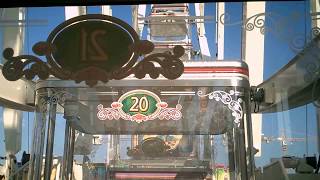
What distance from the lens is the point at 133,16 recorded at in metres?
2.31

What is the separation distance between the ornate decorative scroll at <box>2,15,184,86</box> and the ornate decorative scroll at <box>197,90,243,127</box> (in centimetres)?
27

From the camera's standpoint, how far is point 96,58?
7.41 feet

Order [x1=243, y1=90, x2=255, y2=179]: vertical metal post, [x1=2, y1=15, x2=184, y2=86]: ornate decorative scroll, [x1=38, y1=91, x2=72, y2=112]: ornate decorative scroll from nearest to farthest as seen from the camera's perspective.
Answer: [x1=2, y1=15, x2=184, y2=86]: ornate decorative scroll, [x1=243, y1=90, x2=255, y2=179]: vertical metal post, [x1=38, y1=91, x2=72, y2=112]: ornate decorative scroll

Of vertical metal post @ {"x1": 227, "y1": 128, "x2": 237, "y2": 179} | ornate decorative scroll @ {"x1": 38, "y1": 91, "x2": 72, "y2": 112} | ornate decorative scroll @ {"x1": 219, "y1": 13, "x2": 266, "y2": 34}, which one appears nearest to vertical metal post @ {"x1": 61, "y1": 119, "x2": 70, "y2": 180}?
ornate decorative scroll @ {"x1": 38, "y1": 91, "x2": 72, "y2": 112}

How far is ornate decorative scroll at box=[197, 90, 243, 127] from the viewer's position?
2445 millimetres

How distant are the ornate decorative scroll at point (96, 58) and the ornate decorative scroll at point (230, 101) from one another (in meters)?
0.27

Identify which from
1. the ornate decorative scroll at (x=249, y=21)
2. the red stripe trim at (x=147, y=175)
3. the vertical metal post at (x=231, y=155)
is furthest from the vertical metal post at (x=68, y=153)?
the ornate decorative scroll at (x=249, y=21)

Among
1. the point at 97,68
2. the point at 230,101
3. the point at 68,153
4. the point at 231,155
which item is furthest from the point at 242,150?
the point at 68,153

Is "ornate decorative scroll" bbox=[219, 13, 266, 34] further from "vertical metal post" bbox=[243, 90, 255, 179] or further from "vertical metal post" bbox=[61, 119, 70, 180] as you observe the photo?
"vertical metal post" bbox=[61, 119, 70, 180]

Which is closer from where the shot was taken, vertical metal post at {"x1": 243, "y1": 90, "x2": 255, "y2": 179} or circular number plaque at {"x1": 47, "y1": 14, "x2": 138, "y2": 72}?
circular number plaque at {"x1": 47, "y1": 14, "x2": 138, "y2": 72}

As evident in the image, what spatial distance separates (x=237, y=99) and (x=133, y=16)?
661 mm

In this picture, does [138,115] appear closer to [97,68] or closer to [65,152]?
[97,68]

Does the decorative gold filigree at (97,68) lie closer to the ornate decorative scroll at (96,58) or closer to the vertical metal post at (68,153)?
the ornate decorative scroll at (96,58)

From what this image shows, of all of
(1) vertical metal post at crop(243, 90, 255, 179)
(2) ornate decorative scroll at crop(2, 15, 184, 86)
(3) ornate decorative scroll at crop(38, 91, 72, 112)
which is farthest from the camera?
(3) ornate decorative scroll at crop(38, 91, 72, 112)
